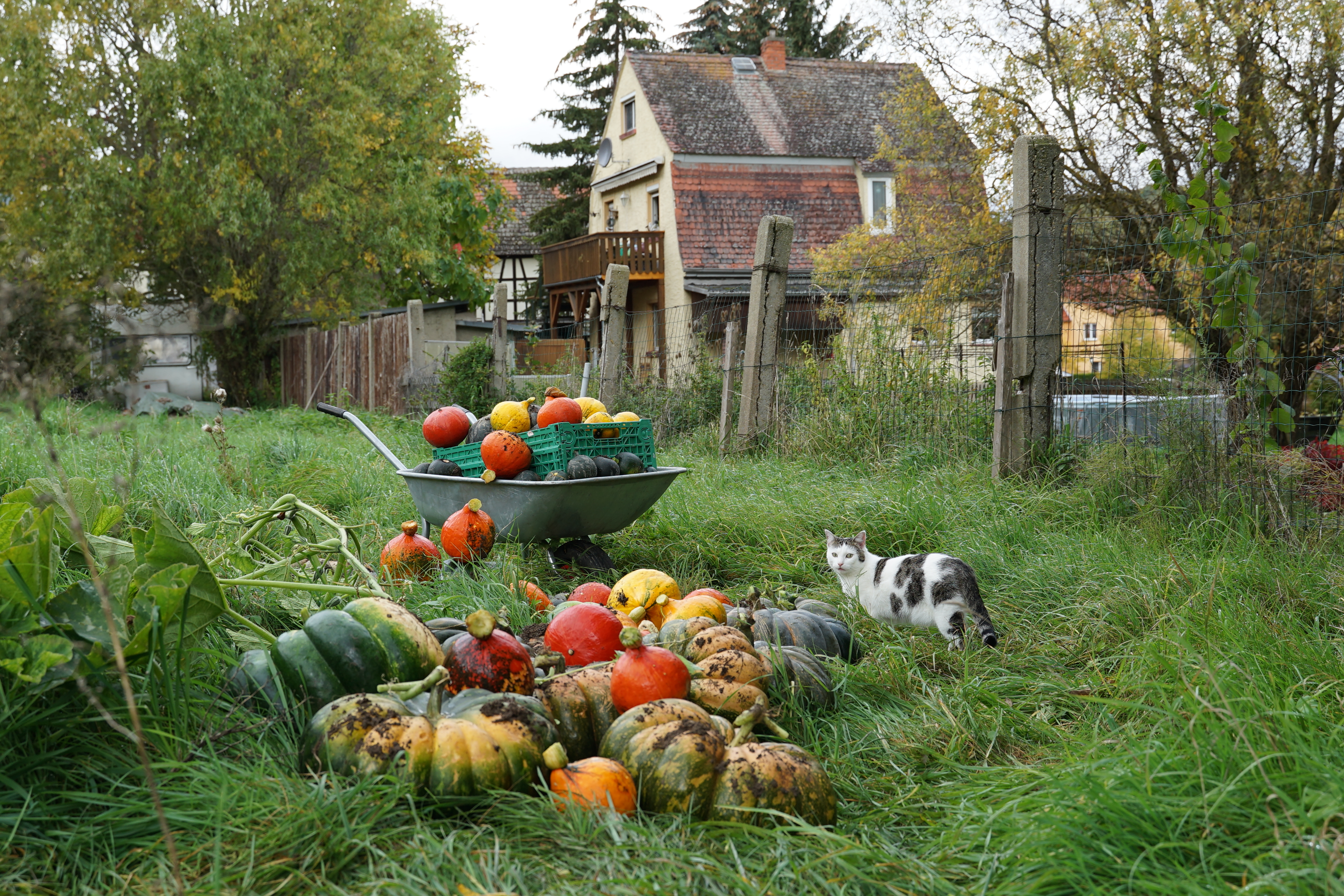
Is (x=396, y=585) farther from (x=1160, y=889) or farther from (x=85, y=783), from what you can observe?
(x=1160, y=889)

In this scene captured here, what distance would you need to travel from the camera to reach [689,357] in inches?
413

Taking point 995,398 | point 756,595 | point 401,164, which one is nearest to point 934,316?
point 995,398

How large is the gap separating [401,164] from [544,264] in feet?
29.5

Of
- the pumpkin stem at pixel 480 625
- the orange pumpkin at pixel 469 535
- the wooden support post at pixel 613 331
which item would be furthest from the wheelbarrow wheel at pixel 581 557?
the wooden support post at pixel 613 331

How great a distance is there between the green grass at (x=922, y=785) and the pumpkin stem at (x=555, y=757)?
8 centimetres

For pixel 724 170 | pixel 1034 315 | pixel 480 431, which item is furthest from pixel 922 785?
pixel 724 170

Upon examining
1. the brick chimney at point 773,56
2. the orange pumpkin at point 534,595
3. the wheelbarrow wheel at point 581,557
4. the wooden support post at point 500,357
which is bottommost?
the wheelbarrow wheel at point 581,557

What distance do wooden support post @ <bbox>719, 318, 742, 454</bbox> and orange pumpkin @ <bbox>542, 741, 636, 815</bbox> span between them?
6339 millimetres

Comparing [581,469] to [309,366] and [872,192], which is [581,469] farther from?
[872,192]

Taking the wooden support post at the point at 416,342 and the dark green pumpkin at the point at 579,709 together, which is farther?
the wooden support post at the point at 416,342

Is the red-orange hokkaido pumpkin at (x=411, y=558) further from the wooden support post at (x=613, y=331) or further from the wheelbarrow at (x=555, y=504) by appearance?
the wooden support post at (x=613, y=331)

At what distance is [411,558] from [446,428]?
42.8 inches

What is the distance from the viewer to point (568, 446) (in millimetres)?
Answer: 4449

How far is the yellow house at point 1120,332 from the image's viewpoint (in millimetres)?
5797
